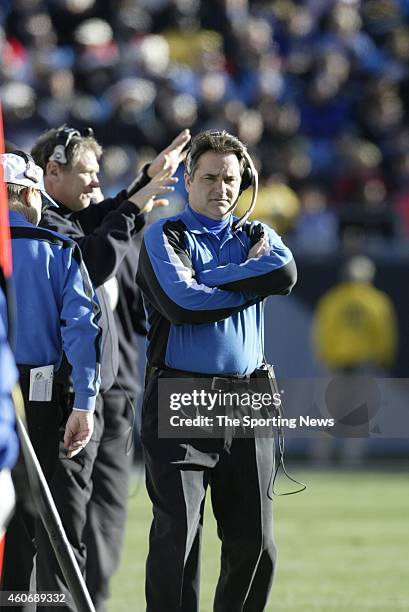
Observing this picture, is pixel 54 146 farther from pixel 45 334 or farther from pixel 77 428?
pixel 77 428

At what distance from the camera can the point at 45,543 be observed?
564cm

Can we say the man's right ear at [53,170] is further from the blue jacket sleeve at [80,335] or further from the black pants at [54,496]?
the black pants at [54,496]

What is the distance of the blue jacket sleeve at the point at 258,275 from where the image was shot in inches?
205

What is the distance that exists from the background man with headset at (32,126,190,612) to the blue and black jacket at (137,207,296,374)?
504mm

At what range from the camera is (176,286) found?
523 centimetres

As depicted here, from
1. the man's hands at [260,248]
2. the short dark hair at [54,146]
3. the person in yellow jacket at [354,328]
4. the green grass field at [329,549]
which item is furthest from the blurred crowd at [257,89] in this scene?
the man's hands at [260,248]

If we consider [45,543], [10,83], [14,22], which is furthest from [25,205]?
[14,22]

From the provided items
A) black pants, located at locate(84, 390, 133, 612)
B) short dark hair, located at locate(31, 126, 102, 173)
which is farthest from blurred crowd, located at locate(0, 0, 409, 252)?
short dark hair, located at locate(31, 126, 102, 173)

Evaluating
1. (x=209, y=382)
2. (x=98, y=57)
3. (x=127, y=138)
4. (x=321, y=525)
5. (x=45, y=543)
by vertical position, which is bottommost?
(x=321, y=525)

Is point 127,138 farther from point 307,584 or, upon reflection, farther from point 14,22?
point 307,584

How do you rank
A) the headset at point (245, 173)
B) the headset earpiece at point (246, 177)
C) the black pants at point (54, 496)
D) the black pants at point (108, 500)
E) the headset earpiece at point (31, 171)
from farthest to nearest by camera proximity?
1. the black pants at point (108, 500)
2. the headset earpiece at point (246, 177)
3. the headset at point (245, 173)
4. the headset earpiece at point (31, 171)
5. the black pants at point (54, 496)

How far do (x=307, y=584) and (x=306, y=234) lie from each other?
754 centimetres

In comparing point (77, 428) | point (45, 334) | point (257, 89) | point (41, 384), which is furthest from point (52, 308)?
point (257, 89)

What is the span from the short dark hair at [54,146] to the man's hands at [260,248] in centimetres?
120
